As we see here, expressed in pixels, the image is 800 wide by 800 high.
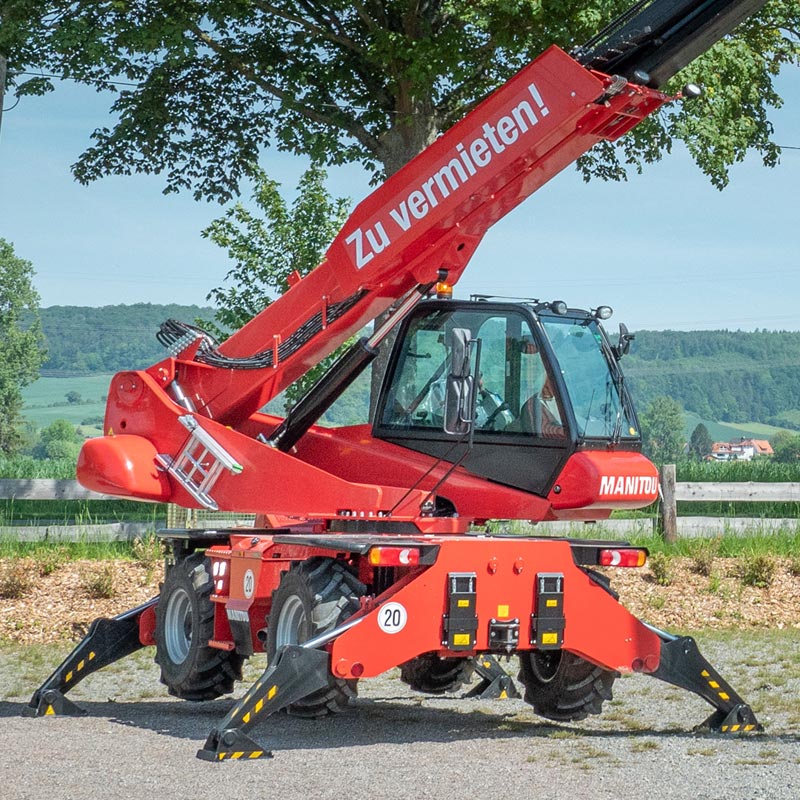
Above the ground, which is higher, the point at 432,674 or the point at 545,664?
the point at 545,664

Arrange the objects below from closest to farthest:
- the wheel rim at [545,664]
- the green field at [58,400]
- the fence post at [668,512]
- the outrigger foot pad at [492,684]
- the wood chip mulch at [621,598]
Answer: the wheel rim at [545,664] < the outrigger foot pad at [492,684] < the wood chip mulch at [621,598] < the fence post at [668,512] < the green field at [58,400]

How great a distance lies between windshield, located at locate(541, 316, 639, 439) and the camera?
866 cm

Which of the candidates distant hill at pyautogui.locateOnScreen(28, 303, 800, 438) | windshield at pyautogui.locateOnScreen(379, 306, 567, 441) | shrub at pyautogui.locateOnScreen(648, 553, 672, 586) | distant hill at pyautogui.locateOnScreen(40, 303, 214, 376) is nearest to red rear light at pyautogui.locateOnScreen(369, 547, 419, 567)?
windshield at pyautogui.locateOnScreen(379, 306, 567, 441)

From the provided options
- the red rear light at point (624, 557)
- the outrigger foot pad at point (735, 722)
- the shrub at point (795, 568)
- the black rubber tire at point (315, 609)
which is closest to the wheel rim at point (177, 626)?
the black rubber tire at point (315, 609)

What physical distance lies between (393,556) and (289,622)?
967mm

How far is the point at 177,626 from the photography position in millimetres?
9828

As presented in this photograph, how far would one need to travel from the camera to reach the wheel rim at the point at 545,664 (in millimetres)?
8914

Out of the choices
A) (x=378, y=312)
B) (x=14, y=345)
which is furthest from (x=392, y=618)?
(x=14, y=345)

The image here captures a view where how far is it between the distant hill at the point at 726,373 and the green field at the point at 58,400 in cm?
4374

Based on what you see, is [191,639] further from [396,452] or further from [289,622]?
[396,452]

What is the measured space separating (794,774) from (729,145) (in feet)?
35.8

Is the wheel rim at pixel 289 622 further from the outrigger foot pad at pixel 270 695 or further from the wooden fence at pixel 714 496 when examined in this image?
the wooden fence at pixel 714 496

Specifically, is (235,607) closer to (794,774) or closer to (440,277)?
(440,277)

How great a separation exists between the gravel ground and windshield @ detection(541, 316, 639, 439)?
183cm
